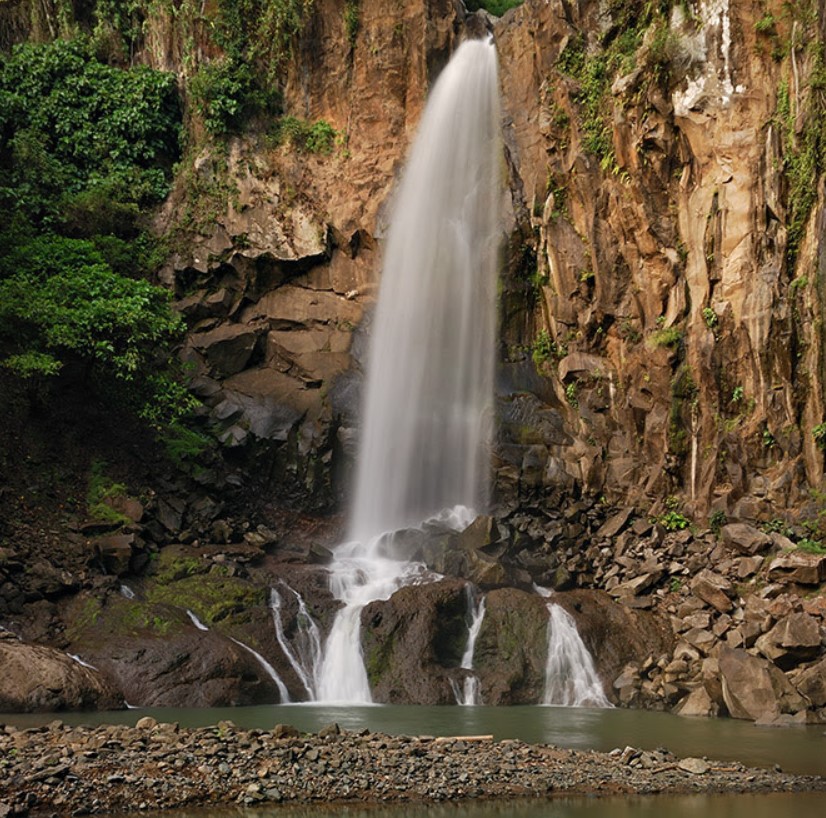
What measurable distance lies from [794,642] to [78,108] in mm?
24358

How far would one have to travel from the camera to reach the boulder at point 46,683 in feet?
47.7

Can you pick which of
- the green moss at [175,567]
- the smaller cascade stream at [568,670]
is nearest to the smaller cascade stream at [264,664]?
the green moss at [175,567]

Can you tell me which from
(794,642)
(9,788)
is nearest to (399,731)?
(9,788)

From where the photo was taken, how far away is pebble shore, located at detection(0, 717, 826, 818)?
915cm

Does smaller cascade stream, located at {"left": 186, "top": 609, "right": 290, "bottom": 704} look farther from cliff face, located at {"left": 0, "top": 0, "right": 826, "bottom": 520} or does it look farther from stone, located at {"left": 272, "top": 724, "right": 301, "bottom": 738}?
cliff face, located at {"left": 0, "top": 0, "right": 826, "bottom": 520}

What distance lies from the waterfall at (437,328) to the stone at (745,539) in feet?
21.1

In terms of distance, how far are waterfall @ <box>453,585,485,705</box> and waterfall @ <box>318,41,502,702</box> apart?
11.1 feet

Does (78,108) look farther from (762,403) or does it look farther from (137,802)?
(137,802)

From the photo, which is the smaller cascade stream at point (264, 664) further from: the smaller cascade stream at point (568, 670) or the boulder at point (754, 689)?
the boulder at point (754, 689)

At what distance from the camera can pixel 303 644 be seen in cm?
1839

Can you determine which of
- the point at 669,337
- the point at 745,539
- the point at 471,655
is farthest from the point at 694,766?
the point at 669,337

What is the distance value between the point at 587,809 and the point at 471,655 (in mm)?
8873

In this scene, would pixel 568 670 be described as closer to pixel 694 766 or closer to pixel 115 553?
pixel 694 766

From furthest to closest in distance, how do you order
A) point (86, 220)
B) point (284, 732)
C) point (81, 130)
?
point (81, 130)
point (86, 220)
point (284, 732)
